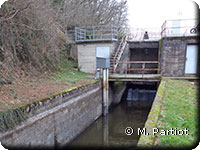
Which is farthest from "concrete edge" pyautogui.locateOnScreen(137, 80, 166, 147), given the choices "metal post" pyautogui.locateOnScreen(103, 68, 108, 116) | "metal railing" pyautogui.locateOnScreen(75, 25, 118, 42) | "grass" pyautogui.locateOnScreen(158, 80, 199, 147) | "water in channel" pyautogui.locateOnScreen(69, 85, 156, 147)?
"metal railing" pyautogui.locateOnScreen(75, 25, 118, 42)

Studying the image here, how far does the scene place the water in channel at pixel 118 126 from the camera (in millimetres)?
7344

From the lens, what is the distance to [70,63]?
1407cm

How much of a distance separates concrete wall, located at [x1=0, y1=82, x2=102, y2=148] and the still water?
17.7 inches

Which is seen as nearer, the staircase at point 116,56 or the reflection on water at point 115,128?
the reflection on water at point 115,128

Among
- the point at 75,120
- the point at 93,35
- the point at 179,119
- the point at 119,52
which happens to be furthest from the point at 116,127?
the point at 93,35

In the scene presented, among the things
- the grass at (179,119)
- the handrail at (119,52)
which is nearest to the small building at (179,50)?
the handrail at (119,52)

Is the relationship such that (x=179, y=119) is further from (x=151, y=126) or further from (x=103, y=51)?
(x=103, y=51)

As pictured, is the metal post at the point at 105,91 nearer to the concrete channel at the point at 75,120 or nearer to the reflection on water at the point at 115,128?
the concrete channel at the point at 75,120

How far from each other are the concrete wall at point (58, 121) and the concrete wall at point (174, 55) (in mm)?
5589

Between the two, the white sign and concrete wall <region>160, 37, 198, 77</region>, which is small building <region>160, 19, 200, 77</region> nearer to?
concrete wall <region>160, 37, 198, 77</region>

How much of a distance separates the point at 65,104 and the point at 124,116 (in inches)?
211

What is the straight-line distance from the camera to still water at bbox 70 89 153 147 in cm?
734

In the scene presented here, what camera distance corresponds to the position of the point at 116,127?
29.7ft

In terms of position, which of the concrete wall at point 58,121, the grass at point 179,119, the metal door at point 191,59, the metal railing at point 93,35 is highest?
the metal railing at point 93,35
